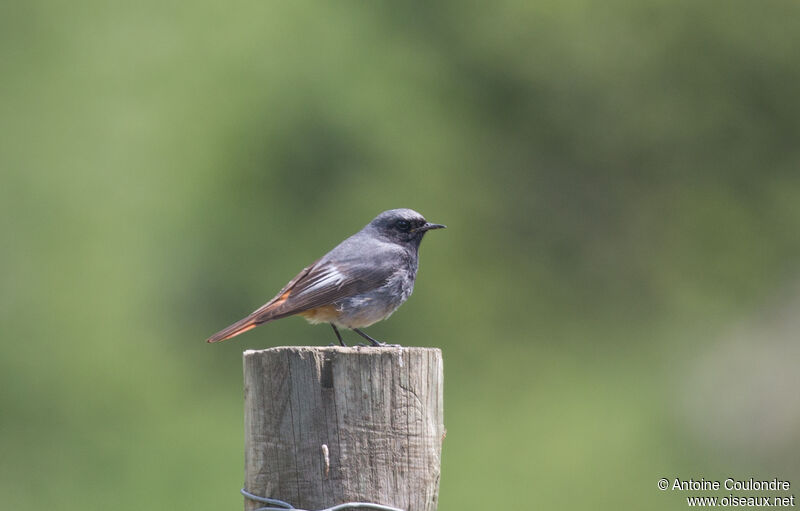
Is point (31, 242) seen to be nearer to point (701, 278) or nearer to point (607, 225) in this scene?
point (607, 225)

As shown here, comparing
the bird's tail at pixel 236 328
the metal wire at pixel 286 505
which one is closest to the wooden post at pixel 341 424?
the metal wire at pixel 286 505

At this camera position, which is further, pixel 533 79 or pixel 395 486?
pixel 533 79

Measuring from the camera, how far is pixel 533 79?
665 inches

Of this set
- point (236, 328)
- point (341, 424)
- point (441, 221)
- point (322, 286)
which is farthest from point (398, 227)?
point (441, 221)

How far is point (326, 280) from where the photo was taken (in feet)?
17.9

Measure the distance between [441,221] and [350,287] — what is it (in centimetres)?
983

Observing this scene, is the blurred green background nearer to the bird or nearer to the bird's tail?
the bird

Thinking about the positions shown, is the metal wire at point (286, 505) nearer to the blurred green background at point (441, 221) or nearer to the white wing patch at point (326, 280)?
the white wing patch at point (326, 280)

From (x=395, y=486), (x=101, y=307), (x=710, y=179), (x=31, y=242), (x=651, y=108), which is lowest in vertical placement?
(x=395, y=486)

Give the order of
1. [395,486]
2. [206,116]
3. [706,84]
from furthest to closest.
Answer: [706,84] < [206,116] < [395,486]

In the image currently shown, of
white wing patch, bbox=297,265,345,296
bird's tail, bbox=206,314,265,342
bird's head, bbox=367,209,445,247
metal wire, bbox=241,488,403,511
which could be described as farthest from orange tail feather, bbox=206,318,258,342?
metal wire, bbox=241,488,403,511

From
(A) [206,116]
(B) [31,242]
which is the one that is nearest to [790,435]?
(A) [206,116]

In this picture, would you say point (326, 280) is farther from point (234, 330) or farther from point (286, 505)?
point (286, 505)

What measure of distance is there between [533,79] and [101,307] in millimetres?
7513
